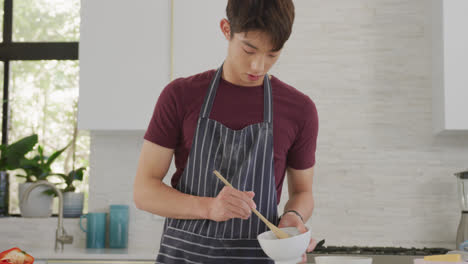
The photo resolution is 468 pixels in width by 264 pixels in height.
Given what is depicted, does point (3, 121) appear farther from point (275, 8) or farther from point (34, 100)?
point (275, 8)

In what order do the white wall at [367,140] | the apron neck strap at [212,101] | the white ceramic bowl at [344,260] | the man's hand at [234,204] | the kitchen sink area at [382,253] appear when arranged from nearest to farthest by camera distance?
the white ceramic bowl at [344,260], the man's hand at [234,204], the apron neck strap at [212,101], the kitchen sink area at [382,253], the white wall at [367,140]

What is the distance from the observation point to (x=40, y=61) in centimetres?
370

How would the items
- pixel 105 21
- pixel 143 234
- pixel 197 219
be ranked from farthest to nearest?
pixel 143 234 → pixel 105 21 → pixel 197 219

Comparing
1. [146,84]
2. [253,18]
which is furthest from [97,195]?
[253,18]

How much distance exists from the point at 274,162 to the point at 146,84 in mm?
1606

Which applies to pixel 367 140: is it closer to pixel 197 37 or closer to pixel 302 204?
pixel 197 37

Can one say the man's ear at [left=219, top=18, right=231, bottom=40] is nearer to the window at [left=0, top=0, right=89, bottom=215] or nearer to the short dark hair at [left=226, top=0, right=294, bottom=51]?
the short dark hair at [left=226, top=0, right=294, bottom=51]

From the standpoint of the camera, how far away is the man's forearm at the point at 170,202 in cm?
138

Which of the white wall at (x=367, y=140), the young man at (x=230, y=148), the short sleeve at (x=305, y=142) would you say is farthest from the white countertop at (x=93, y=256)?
the short sleeve at (x=305, y=142)

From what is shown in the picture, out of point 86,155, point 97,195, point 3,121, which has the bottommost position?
point 97,195

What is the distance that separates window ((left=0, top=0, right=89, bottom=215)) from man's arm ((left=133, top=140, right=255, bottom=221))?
7.43 ft

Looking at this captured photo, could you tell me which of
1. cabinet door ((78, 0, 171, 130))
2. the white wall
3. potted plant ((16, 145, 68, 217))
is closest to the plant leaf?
potted plant ((16, 145, 68, 217))

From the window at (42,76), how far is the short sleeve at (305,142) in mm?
2342

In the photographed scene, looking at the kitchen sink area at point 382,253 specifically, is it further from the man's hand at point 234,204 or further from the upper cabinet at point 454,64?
the man's hand at point 234,204
